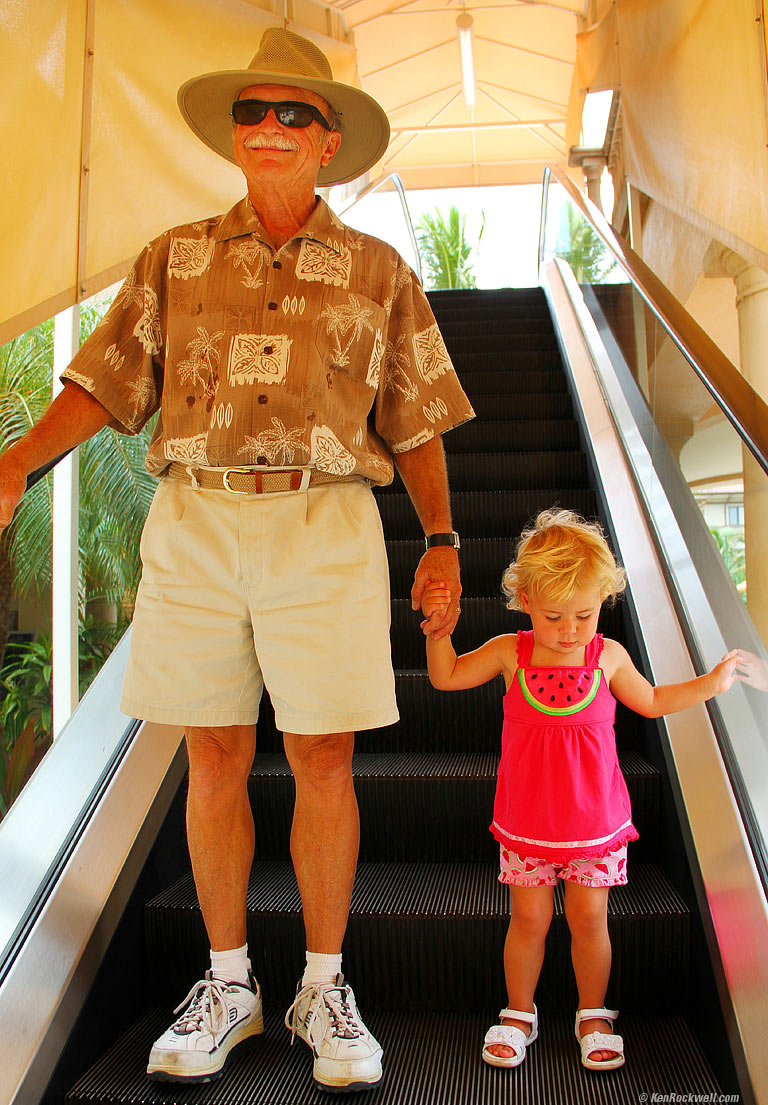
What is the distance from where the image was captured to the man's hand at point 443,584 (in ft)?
5.90

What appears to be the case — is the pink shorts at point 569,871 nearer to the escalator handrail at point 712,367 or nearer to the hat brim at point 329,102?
the escalator handrail at point 712,367

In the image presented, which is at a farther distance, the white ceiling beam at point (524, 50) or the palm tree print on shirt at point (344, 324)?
the white ceiling beam at point (524, 50)

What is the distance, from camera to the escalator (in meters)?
1.65

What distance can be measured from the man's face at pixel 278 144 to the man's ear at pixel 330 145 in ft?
0.13

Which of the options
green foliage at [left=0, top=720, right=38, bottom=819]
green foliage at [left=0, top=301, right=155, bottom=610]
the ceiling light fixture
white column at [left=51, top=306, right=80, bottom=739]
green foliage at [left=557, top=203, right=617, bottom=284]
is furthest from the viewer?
the ceiling light fixture

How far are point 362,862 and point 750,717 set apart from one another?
0.99 m

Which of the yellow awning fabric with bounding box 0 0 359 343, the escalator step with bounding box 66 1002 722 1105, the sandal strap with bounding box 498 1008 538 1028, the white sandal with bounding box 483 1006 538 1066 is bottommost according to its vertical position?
the escalator step with bounding box 66 1002 722 1105

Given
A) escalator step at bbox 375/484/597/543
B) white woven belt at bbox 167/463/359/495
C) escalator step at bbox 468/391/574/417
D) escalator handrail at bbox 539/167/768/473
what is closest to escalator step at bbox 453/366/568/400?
escalator step at bbox 468/391/574/417

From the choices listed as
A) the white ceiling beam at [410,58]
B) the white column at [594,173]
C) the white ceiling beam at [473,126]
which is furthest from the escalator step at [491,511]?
the white ceiling beam at [473,126]

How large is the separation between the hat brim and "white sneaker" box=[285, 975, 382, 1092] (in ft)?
5.54

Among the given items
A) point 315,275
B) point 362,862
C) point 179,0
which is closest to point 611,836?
point 362,862

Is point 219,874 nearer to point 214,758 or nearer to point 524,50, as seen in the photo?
point 214,758

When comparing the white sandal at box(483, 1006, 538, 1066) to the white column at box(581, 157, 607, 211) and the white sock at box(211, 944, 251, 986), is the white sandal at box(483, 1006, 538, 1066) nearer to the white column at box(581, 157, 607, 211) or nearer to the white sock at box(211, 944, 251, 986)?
the white sock at box(211, 944, 251, 986)

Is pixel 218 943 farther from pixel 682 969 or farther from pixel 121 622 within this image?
pixel 121 622
